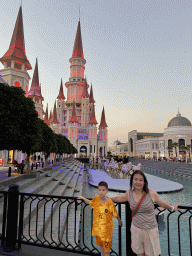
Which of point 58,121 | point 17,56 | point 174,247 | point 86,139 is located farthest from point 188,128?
point 174,247

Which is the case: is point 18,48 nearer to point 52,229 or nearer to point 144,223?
point 52,229

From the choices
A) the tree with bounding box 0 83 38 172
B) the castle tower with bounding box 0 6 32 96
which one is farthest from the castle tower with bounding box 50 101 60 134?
the tree with bounding box 0 83 38 172

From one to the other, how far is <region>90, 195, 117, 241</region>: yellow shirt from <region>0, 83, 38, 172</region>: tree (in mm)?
7995

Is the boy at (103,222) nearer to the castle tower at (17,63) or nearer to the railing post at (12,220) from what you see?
the railing post at (12,220)

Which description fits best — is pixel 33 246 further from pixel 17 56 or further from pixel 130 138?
pixel 130 138

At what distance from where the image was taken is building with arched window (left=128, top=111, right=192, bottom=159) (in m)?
72.1

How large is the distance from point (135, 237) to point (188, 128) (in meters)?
81.5

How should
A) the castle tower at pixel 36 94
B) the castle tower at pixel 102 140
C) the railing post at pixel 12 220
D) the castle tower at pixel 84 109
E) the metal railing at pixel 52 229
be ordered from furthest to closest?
the castle tower at pixel 102 140
the castle tower at pixel 84 109
the castle tower at pixel 36 94
the railing post at pixel 12 220
the metal railing at pixel 52 229

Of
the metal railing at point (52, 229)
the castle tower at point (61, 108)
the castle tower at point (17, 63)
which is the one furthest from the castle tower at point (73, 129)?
the metal railing at point (52, 229)

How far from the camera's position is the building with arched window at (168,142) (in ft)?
237

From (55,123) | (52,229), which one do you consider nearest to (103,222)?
(52,229)

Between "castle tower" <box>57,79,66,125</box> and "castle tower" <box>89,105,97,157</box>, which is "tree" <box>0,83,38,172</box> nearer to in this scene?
"castle tower" <box>89,105,97,157</box>

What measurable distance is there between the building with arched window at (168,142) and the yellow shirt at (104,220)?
62.1 meters

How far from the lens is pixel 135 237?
2.53m
